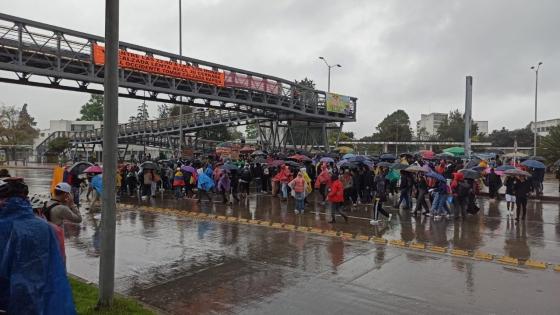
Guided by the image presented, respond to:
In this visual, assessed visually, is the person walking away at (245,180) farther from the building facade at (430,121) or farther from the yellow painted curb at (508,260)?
the building facade at (430,121)

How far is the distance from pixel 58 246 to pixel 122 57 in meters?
20.7

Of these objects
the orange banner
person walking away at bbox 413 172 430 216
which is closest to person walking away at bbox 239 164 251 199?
person walking away at bbox 413 172 430 216

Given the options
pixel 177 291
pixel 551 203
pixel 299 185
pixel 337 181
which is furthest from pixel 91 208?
pixel 551 203

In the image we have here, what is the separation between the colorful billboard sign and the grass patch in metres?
32.4

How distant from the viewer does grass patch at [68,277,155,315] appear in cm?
567

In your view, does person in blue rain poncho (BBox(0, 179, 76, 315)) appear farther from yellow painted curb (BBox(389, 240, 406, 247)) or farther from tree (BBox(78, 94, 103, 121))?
tree (BBox(78, 94, 103, 121))

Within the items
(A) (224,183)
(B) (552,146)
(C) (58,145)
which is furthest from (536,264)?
(C) (58,145)

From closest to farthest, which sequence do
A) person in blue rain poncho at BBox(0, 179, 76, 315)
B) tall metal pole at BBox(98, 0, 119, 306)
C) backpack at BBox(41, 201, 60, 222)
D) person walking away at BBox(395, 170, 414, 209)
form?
person in blue rain poncho at BBox(0, 179, 76, 315) < backpack at BBox(41, 201, 60, 222) < tall metal pole at BBox(98, 0, 119, 306) < person walking away at BBox(395, 170, 414, 209)

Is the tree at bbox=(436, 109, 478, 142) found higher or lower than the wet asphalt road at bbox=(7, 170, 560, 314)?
higher

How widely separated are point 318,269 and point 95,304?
3822mm

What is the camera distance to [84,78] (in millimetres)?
21875

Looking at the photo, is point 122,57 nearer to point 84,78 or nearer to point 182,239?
point 84,78

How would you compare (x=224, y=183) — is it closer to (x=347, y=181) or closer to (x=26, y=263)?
(x=347, y=181)

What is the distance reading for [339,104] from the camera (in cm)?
3944
